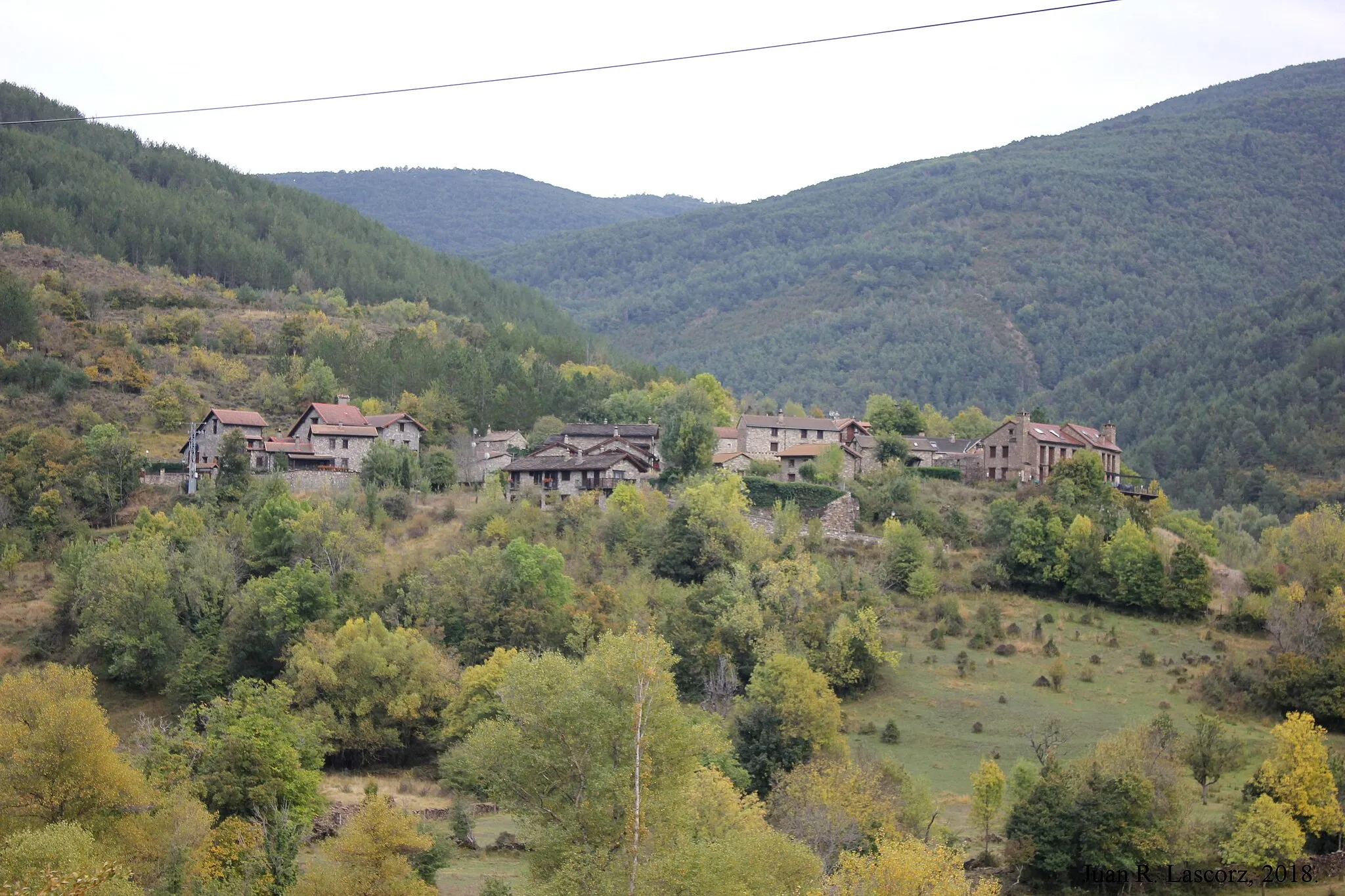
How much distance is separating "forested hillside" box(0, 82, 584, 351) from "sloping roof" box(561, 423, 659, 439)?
4148 centimetres

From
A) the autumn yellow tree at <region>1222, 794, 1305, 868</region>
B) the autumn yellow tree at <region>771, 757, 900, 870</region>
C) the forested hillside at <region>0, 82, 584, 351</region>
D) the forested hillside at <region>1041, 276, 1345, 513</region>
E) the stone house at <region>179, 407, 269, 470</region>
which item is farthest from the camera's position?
the forested hillside at <region>0, 82, 584, 351</region>

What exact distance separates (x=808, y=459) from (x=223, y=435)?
3253cm

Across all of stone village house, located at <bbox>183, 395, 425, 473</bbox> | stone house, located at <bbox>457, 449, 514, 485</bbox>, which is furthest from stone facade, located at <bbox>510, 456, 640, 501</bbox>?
stone village house, located at <bbox>183, 395, 425, 473</bbox>

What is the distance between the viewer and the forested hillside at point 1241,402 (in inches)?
4961

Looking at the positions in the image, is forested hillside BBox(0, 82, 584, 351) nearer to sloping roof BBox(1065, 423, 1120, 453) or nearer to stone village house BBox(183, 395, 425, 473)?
stone village house BBox(183, 395, 425, 473)

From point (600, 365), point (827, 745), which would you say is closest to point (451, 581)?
point (827, 745)

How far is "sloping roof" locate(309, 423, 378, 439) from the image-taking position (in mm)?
76375

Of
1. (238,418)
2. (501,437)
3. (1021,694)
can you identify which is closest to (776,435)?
(501,437)

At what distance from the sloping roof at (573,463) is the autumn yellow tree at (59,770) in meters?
36.7

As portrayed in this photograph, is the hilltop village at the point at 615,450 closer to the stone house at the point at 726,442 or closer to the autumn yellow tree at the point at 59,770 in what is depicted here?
the stone house at the point at 726,442

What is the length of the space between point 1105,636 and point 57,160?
115668mm

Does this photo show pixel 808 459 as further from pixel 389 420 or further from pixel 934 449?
pixel 389 420

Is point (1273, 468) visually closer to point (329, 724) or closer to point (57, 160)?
point (329, 724)

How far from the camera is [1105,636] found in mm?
61875
